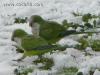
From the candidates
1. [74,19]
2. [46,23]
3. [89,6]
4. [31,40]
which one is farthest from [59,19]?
[31,40]

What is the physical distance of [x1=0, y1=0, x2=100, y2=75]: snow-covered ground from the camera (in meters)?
5.74

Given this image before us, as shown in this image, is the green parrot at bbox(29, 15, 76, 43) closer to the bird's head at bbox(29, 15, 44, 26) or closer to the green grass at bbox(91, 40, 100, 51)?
the bird's head at bbox(29, 15, 44, 26)

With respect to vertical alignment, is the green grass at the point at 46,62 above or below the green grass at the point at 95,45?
below

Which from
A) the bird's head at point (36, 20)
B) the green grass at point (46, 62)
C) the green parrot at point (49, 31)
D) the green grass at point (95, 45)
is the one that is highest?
the bird's head at point (36, 20)

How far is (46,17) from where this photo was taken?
28.1 feet

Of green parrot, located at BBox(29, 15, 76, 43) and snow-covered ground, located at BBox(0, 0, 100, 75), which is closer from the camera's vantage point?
snow-covered ground, located at BBox(0, 0, 100, 75)

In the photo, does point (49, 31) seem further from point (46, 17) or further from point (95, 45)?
point (46, 17)

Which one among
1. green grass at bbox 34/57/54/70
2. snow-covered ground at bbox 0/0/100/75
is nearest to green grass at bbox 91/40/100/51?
snow-covered ground at bbox 0/0/100/75

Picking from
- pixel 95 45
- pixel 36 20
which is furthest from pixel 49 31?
pixel 95 45

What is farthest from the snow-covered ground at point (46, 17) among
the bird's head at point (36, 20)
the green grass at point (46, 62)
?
the bird's head at point (36, 20)

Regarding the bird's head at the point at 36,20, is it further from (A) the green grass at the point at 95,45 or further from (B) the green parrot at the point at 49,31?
(A) the green grass at the point at 95,45

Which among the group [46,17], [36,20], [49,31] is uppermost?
[36,20]

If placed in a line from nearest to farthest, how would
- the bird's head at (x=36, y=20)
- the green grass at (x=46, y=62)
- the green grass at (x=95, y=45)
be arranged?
1. the green grass at (x=46, y=62)
2. the green grass at (x=95, y=45)
3. the bird's head at (x=36, y=20)

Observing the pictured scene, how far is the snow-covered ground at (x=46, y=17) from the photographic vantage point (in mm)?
5742
